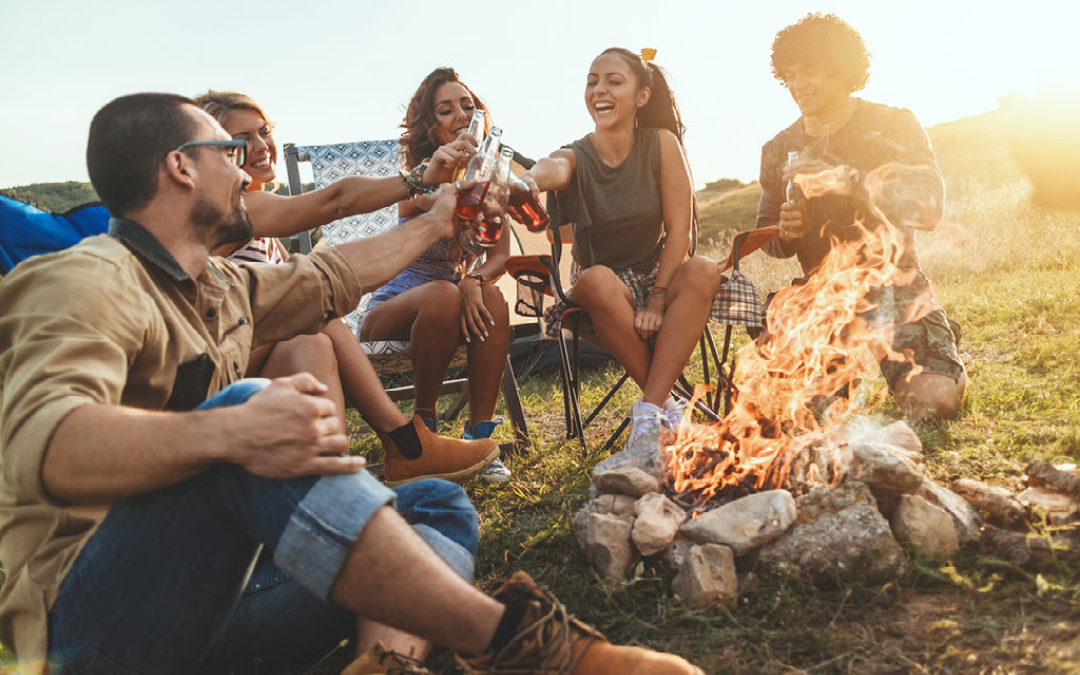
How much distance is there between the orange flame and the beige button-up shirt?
5.02ft

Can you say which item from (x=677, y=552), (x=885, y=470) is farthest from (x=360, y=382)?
(x=885, y=470)

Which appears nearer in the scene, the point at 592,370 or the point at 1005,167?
the point at 592,370

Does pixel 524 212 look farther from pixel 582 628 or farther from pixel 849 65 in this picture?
pixel 849 65

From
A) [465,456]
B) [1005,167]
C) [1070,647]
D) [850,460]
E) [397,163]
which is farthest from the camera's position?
[1005,167]

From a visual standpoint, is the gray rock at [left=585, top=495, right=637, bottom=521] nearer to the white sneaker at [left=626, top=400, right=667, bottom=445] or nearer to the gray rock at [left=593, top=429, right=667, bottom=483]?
the gray rock at [left=593, top=429, right=667, bottom=483]

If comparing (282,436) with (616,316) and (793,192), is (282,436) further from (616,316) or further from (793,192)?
(793,192)

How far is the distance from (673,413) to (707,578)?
3.57 feet

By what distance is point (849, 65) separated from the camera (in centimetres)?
374

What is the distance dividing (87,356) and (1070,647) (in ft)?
6.72

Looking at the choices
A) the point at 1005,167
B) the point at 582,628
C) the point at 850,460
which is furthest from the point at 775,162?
the point at 1005,167

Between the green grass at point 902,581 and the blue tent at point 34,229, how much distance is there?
6.08 ft

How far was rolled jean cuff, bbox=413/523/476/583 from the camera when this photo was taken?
1.75 m

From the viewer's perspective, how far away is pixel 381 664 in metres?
1.54

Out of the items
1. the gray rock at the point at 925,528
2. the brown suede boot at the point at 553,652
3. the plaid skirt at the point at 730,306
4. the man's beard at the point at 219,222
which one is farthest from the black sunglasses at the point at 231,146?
the gray rock at the point at 925,528
